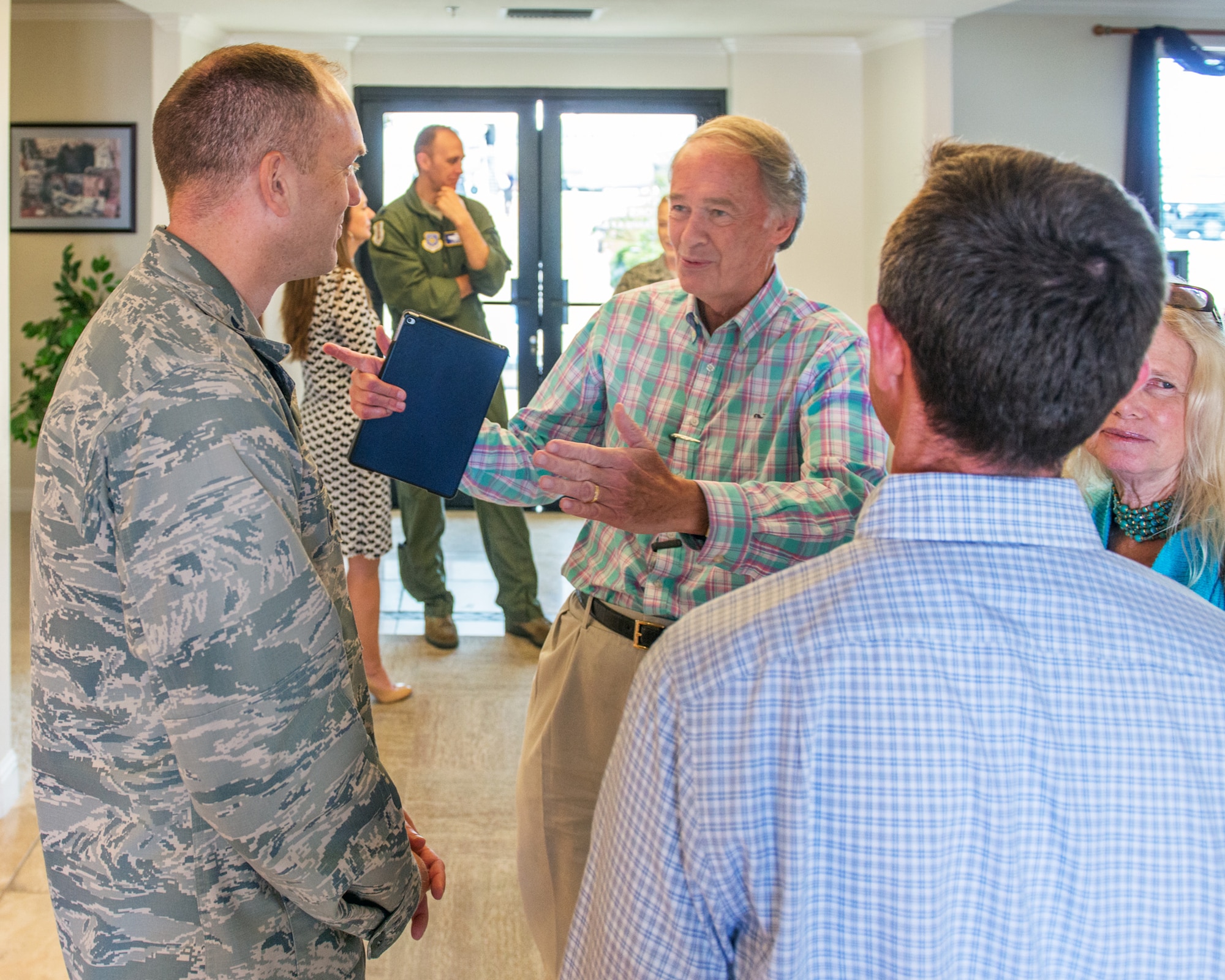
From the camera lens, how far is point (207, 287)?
123cm

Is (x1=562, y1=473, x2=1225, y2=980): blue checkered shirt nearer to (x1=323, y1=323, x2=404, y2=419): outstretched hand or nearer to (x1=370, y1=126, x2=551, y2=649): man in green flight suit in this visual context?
(x1=323, y1=323, x2=404, y2=419): outstretched hand

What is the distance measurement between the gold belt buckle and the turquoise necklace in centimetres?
71

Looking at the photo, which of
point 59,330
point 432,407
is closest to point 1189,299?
point 432,407

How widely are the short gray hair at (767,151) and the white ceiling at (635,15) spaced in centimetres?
458

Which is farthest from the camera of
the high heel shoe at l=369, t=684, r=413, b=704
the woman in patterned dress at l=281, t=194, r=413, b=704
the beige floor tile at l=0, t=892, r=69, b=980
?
the high heel shoe at l=369, t=684, r=413, b=704

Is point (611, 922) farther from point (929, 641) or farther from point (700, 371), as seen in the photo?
point (700, 371)

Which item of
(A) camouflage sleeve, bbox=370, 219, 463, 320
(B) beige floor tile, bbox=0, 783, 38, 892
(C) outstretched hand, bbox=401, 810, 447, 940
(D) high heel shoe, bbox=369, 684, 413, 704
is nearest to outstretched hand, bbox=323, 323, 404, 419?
(C) outstretched hand, bbox=401, 810, 447, 940

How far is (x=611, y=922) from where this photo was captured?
857 millimetres

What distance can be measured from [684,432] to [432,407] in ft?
1.29

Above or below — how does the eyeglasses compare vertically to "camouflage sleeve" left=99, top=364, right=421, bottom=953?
above

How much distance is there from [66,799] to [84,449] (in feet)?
1.28

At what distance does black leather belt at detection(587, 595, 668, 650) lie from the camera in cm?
169

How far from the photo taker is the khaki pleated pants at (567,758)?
5.75 feet

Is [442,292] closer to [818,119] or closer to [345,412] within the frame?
[345,412]
